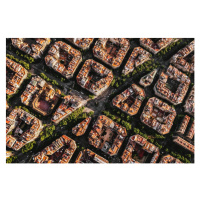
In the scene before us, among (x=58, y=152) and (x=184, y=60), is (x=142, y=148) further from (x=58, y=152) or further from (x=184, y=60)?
(x=184, y=60)

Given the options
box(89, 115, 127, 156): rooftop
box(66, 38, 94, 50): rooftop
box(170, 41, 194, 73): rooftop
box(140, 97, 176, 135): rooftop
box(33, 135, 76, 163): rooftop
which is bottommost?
box(33, 135, 76, 163): rooftop

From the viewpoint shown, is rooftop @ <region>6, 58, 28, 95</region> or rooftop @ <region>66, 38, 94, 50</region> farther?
rooftop @ <region>66, 38, 94, 50</region>

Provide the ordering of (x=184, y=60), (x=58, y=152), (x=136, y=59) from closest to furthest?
(x=58, y=152) < (x=136, y=59) < (x=184, y=60)

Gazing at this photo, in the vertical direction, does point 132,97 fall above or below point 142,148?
above

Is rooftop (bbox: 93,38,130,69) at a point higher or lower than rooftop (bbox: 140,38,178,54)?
lower

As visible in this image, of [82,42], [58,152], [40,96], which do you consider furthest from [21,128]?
[82,42]

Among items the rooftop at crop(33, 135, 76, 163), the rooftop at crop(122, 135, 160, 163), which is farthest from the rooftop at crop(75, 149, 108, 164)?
the rooftop at crop(122, 135, 160, 163)

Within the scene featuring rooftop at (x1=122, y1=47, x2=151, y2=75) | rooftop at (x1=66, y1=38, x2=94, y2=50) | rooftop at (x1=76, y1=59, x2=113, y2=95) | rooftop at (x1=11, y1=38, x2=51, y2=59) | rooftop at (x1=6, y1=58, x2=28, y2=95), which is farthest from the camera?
rooftop at (x1=66, y1=38, x2=94, y2=50)

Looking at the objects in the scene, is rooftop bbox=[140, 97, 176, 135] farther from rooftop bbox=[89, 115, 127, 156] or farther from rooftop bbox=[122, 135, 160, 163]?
rooftop bbox=[89, 115, 127, 156]

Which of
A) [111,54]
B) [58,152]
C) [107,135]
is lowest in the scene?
[58,152]

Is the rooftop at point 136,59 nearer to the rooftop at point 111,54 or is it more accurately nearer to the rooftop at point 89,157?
the rooftop at point 111,54

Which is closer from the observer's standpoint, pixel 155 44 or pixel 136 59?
pixel 136 59

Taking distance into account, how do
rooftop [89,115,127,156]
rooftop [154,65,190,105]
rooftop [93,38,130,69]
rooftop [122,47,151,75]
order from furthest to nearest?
rooftop [93,38,130,69], rooftop [122,47,151,75], rooftop [154,65,190,105], rooftop [89,115,127,156]
